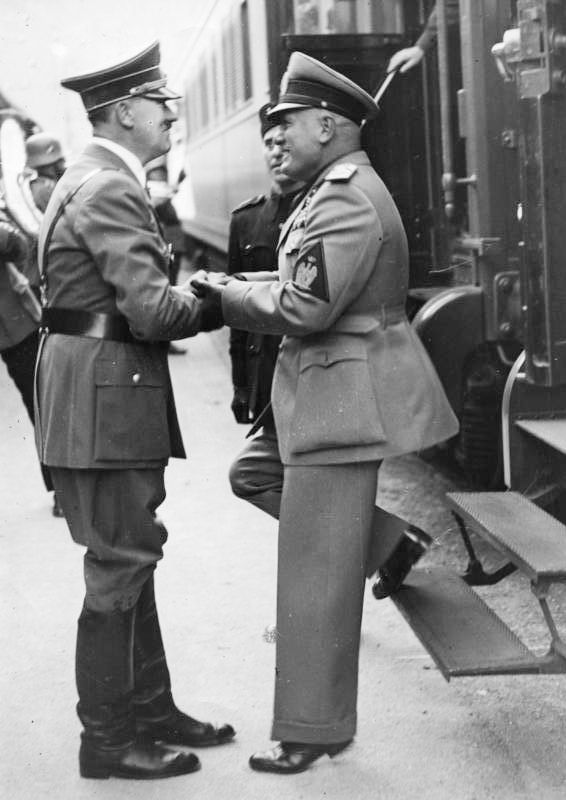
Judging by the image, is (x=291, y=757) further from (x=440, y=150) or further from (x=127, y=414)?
(x=440, y=150)

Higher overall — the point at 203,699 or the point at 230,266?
the point at 230,266

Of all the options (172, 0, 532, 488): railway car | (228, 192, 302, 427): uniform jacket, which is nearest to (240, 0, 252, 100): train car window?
(172, 0, 532, 488): railway car

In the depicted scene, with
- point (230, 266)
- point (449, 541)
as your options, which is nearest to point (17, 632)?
point (230, 266)

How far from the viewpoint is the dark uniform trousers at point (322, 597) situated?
11.1ft

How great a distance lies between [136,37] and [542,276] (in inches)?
57.8

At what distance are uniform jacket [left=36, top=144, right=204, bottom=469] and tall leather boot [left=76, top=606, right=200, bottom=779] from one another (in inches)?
17.1

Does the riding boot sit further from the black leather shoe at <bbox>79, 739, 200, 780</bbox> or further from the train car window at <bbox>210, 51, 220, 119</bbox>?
the train car window at <bbox>210, 51, 220, 119</bbox>

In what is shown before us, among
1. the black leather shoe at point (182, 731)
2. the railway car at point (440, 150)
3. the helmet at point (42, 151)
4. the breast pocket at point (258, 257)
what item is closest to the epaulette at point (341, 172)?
the breast pocket at point (258, 257)

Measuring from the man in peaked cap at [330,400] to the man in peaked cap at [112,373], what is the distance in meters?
0.24

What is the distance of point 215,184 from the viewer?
12.0 meters

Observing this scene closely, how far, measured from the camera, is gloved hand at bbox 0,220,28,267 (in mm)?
6133

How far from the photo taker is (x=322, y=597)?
342cm

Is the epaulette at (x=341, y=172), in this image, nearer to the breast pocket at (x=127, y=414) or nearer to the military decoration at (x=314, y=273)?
the military decoration at (x=314, y=273)

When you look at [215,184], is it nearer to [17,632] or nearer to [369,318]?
[17,632]
